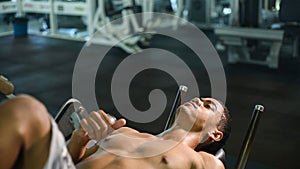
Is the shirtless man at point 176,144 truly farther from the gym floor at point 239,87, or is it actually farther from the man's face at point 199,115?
the gym floor at point 239,87

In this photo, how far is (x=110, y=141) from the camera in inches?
56.9

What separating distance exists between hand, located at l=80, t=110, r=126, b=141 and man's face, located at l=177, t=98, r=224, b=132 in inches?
10.0

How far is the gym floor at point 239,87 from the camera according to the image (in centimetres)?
257

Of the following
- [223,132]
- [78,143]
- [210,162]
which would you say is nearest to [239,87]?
[223,132]

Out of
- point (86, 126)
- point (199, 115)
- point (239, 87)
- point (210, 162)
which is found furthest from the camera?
point (239, 87)

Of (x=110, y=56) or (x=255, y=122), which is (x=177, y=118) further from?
(x=110, y=56)

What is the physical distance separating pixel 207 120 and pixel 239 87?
2.31 m

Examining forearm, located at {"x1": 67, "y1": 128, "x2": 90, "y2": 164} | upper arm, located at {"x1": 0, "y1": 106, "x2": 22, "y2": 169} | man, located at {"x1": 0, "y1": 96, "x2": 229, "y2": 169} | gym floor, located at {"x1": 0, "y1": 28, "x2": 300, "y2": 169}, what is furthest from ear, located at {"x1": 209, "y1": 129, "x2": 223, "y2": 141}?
upper arm, located at {"x1": 0, "y1": 106, "x2": 22, "y2": 169}

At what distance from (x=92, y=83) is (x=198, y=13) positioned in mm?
3059

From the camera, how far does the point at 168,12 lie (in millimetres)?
6383

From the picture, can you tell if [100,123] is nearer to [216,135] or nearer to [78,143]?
[78,143]

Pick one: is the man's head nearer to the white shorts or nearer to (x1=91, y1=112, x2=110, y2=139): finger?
(x1=91, y1=112, x2=110, y2=139): finger

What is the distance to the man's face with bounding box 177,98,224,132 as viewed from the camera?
153 cm

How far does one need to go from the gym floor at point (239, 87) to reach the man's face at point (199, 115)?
2.52 feet
